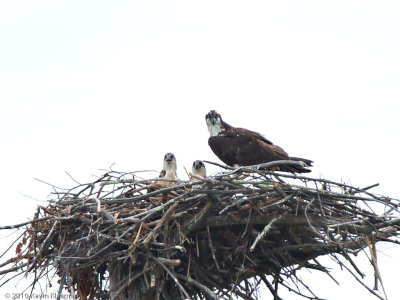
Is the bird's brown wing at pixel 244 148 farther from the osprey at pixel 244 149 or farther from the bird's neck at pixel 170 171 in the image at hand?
the bird's neck at pixel 170 171

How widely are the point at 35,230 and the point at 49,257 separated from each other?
13.4 inches

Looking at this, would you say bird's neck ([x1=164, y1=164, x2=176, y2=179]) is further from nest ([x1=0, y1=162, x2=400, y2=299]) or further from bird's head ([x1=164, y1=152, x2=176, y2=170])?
nest ([x1=0, y1=162, x2=400, y2=299])

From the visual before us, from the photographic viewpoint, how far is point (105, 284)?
7.02 metres

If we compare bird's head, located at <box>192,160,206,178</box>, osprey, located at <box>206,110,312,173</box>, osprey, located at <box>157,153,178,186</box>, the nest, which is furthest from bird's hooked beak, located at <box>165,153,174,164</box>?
the nest

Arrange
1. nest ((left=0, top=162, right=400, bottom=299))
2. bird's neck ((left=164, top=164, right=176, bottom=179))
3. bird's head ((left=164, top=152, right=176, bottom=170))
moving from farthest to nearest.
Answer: bird's head ((left=164, top=152, right=176, bottom=170)), bird's neck ((left=164, top=164, right=176, bottom=179)), nest ((left=0, top=162, right=400, bottom=299))

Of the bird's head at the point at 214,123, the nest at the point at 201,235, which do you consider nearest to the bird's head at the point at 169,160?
the bird's head at the point at 214,123

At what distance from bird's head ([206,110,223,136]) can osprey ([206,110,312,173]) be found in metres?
0.13

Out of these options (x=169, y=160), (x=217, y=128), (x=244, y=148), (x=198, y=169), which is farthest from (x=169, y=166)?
(x=244, y=148)

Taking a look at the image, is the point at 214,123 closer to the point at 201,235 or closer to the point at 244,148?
the point at 244,148

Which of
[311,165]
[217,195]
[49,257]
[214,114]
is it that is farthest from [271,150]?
[49,257]

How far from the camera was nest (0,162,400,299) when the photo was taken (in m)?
6.50

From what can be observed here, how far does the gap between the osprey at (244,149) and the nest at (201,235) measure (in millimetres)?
1774

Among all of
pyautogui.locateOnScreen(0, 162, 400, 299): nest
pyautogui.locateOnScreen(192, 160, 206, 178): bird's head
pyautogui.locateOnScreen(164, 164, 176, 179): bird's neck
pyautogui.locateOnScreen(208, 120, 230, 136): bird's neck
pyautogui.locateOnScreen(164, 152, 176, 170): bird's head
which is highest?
pyautogui.locateOnScreen(208, 120, 230, 136): bird's neck

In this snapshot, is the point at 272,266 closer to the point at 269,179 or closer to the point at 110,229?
the point at 269,179
